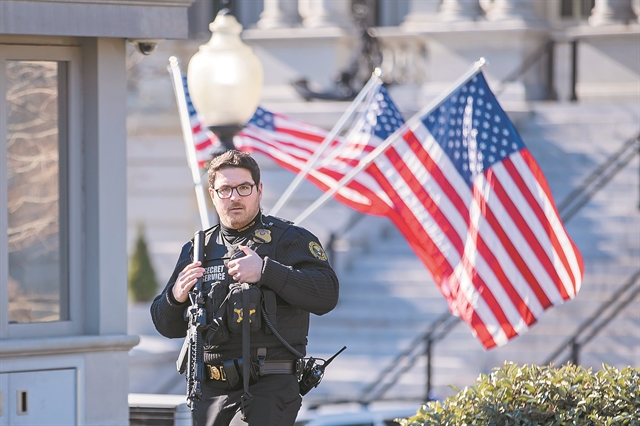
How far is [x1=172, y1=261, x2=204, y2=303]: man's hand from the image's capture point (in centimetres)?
535

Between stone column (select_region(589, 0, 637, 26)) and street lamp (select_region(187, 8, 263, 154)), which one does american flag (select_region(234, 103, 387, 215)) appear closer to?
street lamp (select_region(187, 8, 263, 154))

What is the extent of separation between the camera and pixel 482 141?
9.09 meters

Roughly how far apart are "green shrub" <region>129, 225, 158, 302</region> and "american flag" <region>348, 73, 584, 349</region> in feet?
31.0

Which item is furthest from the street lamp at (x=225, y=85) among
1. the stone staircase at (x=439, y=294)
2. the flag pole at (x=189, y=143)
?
the stone staircase at (x=439, y=294)

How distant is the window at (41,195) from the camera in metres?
7.12

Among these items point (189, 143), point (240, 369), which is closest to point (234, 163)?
point (240, 369)

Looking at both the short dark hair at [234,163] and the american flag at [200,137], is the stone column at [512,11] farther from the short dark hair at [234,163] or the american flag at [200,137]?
the short dark hair at [234,163]

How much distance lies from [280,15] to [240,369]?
16.6 meters

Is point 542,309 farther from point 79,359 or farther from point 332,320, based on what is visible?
point 332,320

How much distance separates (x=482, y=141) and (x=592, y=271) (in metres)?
5.72

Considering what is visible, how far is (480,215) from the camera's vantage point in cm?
904

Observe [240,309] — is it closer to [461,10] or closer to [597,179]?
[597,179]

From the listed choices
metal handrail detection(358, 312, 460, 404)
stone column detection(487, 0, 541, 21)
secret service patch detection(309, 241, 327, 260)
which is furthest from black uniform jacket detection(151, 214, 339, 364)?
stone column detection(487, 0, 541, 21)

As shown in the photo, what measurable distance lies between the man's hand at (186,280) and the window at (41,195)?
194 centimetres
